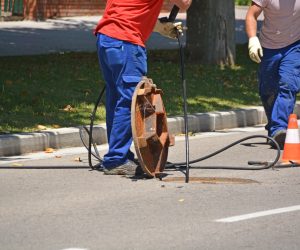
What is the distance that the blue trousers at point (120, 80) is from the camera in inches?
370

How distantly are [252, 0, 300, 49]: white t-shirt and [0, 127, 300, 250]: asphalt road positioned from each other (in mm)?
1288

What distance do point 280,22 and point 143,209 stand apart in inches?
150

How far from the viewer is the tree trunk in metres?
18.2

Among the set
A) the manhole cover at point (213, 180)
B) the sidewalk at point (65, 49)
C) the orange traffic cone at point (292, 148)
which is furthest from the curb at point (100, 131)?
the orange traffic cone at point (292, 148)

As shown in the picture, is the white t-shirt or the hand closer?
the hand

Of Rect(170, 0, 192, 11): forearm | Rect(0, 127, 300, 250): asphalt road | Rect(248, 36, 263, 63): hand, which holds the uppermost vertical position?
Rect(170, 0, 192, 11): forearm

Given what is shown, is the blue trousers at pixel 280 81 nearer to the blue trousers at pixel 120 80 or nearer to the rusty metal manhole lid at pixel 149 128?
the rusty metal manhole lid at pixel 149 128

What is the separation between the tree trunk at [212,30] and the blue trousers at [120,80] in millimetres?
8818

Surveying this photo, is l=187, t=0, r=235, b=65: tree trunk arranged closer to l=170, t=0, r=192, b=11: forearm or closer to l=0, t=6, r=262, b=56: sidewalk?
l=0, t=6, r=262, b=56: sidewalk

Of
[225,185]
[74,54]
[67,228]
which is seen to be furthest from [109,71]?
[74,54]

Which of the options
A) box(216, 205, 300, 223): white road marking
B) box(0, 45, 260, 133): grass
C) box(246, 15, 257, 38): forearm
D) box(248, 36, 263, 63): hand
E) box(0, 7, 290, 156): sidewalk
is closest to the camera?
box(216, 205, 300, 223): white road marking

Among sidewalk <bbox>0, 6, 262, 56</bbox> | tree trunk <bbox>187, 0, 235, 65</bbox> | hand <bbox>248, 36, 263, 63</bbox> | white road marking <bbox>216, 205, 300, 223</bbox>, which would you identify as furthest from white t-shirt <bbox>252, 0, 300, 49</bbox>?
sidewalk <bbox>0, 6, 262, 56</bbox>

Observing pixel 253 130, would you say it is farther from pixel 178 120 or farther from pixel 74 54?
pixel 74 54

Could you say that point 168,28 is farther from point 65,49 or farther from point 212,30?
point 65,49
